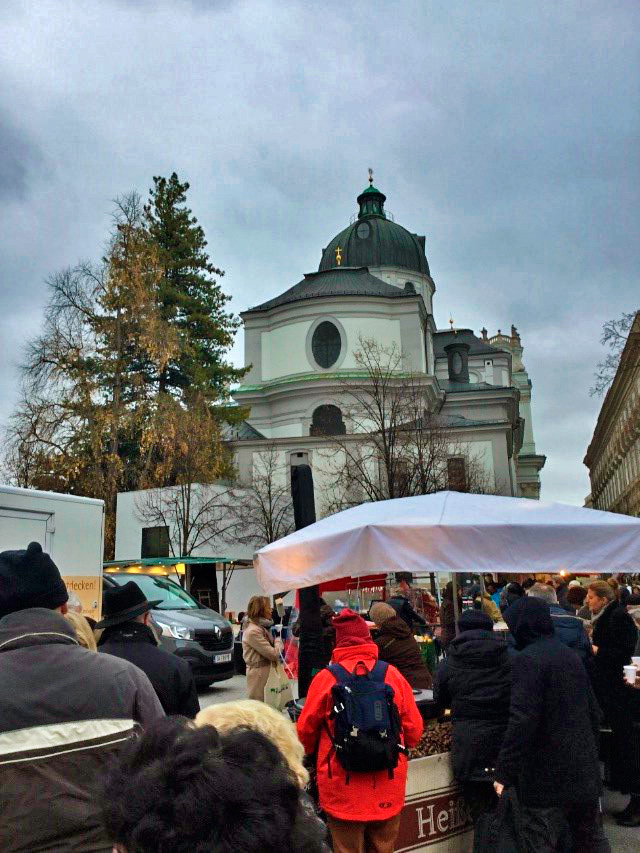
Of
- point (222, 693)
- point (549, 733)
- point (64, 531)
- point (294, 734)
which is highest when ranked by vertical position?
point (64, 531)

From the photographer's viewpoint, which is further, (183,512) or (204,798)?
(183,512)

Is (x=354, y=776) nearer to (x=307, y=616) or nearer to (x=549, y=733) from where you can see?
(x=549, y=733)

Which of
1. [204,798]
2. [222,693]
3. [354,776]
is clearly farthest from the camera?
[222,693]

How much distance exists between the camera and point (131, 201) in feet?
106

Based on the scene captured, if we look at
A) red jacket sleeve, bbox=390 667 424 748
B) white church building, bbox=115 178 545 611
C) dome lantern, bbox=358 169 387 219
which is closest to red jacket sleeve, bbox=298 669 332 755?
red jacket sleeve, bbox=390 667 424 748

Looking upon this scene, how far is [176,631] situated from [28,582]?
13.0m

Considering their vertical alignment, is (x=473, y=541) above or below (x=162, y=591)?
above

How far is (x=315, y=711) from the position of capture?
4.57 m

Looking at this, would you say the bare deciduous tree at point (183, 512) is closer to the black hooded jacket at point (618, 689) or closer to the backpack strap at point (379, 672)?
the black hooded jacket at point (618, 689)

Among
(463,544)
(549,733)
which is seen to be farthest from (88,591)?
(549,733)

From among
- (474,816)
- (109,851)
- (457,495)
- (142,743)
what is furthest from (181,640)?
(142,743)

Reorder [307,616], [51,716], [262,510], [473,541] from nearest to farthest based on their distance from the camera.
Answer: [51,716], [473,541], [307,616], [262,510]

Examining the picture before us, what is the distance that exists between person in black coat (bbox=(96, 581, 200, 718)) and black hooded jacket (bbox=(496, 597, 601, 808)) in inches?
73.8

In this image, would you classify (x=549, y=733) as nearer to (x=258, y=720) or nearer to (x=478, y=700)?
(x=478, y=700)
